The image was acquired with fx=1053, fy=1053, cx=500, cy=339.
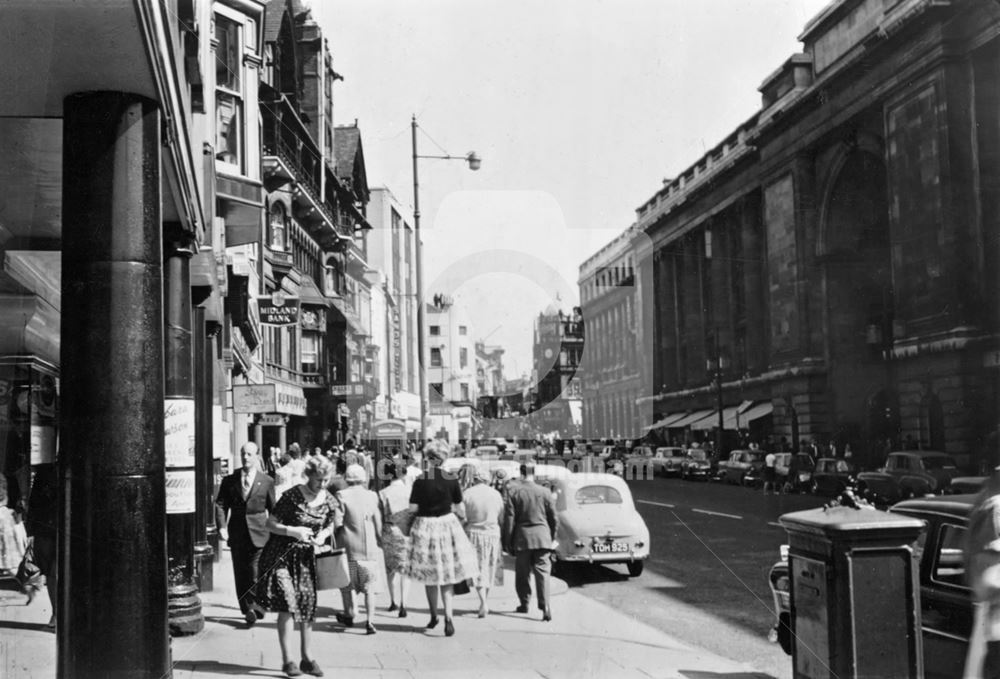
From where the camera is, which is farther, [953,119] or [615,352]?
[615,352]

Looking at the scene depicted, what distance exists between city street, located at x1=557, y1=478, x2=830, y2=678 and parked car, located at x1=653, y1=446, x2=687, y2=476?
23.6 meters

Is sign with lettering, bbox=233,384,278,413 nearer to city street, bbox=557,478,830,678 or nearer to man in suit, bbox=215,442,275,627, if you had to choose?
city street, bbox=557,478,830,678

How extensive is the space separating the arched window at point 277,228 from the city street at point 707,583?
18.7m

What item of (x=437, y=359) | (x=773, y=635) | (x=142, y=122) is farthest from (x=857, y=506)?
(x=437, y=359)

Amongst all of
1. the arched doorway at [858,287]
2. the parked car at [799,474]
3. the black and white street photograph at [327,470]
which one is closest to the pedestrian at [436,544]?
the black and white street photograph at [327,470]

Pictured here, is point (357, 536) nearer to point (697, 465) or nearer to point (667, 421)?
point (697, 465)

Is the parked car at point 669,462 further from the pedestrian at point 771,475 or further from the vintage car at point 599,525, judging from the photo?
Result: the vintage car at point 599,525

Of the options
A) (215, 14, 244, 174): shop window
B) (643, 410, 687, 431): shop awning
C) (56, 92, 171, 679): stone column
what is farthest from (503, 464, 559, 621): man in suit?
(643, 410, 687, 431): shop awning

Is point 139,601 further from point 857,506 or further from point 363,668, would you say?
point 857,506

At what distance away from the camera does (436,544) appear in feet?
35.9

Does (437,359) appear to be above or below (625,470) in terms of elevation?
above

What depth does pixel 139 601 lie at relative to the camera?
676cm

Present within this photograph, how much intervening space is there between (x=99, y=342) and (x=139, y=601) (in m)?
1.68

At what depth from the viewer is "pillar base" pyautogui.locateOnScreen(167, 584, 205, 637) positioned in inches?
389
